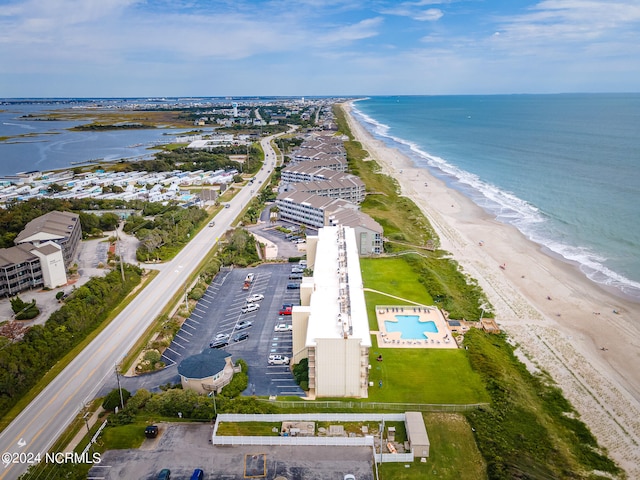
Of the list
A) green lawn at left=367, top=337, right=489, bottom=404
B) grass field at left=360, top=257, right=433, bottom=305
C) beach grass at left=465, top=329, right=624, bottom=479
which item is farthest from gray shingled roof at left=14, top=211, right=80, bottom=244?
beach grass at left=465, top=329, right=624, bottom=479

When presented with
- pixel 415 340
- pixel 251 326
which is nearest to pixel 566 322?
pixel 415 340

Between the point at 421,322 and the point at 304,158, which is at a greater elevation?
the point at 304,158

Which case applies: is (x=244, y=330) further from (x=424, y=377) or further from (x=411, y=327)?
(x=424, y=377)

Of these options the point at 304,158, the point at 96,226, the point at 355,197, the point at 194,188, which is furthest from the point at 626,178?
the point at 96,226

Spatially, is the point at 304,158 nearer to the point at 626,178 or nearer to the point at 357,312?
the point at 626,178

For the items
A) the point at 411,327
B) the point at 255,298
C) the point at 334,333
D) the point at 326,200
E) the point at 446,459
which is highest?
the point at 326,200
